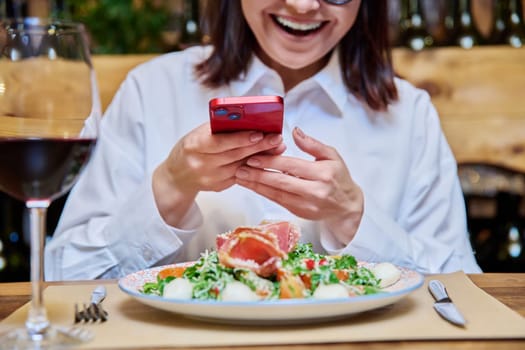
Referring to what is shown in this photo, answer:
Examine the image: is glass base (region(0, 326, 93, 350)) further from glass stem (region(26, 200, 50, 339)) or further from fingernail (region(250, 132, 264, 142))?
fingernail (region(250, 132, 264, 142))

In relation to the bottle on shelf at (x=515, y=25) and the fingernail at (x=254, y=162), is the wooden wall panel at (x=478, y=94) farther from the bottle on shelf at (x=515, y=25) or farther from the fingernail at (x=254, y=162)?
the fingernail at (x=254, y=162)

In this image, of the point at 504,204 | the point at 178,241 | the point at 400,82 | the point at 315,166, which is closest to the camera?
the point at 315,166

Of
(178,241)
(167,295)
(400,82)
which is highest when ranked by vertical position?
(400,82)

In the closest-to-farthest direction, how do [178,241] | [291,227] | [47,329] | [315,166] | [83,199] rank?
[47,329], [291,227], [315,166], [178,241], [83,199]

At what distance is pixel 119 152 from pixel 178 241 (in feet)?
1.05

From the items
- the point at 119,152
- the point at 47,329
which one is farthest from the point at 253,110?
the point at 119,152

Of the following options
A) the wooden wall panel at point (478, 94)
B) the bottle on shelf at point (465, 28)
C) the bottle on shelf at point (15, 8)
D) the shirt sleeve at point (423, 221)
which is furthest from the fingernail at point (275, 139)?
the bottle on shelf at point (15, 8)

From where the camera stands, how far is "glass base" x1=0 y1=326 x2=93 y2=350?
0.68m

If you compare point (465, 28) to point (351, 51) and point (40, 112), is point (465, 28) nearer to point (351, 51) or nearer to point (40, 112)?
point (351, 51)

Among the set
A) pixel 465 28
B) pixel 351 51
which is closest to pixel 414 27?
pixel 465 28

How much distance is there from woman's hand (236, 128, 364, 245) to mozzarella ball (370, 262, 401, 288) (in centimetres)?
27

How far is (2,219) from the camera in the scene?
212 centimetres

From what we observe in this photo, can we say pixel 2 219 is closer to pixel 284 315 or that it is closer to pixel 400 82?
pixel 400 82

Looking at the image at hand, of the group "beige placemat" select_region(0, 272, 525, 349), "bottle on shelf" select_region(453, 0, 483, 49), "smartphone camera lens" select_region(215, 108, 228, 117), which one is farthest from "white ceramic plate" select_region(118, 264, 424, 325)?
"bottle on shelf" select_region(453, 0, 483, 49)
